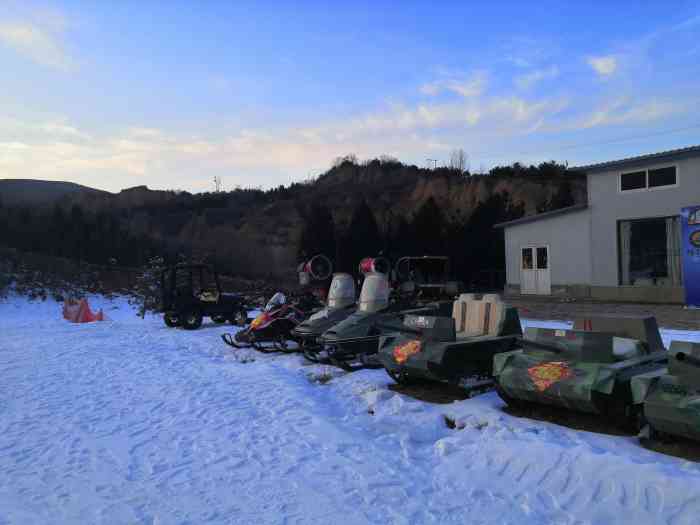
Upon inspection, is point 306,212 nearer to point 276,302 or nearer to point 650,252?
point 650,252

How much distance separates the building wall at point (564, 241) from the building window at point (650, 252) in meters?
1.04

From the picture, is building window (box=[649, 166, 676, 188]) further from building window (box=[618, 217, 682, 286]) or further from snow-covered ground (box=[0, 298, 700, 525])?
snow-covered ground (box=[0, 298, 700, 525])

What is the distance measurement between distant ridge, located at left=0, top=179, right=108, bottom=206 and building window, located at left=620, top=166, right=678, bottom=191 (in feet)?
144

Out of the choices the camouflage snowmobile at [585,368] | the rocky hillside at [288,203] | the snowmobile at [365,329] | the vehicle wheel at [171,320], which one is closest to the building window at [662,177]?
the snowmobile at [365,329]

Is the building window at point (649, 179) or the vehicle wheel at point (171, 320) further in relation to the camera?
the building window at point (649, 179)

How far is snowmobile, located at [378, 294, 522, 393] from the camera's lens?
666cm

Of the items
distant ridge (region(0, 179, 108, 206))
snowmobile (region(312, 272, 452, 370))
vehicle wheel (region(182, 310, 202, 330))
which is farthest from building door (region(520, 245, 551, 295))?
distant ridge (region(0, 179, 108, 206))

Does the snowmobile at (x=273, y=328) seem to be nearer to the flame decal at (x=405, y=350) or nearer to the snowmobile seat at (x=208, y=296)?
the flame decal at (x=405, y=350)

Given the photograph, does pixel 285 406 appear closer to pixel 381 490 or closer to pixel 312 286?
pixel 381 490

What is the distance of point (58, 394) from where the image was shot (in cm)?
775

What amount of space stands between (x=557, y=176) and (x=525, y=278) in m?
33.6

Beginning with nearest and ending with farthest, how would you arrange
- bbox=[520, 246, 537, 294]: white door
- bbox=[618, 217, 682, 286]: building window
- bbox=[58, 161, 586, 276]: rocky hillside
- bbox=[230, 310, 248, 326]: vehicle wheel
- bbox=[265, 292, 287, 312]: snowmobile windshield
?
bbox=[265, 292, 287, 312]: snowmobile windshield
bbox=[230, 310, 248, 326]: vehicle wheel
bbox=[618, 217, 682, 286]: building window
bbox=[520, 246, 537, 294]: white door
bbox=[58, 161, 586, 276]: rocky hillside

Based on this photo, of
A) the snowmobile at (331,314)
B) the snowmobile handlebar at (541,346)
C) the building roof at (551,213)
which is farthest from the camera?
the building roof at (551,213)

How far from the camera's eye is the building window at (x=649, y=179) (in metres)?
16.3
